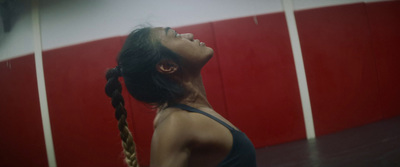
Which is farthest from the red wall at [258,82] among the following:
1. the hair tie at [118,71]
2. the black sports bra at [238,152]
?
the black sports bra at [238,152]

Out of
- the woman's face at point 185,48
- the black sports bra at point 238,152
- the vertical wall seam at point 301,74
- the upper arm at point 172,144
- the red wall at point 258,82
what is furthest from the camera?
the vertical wall seam at point 301,74

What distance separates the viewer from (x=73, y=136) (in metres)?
1.79

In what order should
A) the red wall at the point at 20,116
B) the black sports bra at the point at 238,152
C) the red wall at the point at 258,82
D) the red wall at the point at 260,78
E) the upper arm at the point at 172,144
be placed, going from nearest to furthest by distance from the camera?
the upper arm at the point at 172,144 < the black sports bra at the point at 238,152 < the red wall at the point at 20,116 < the red wall at the point at 258,82 < the red wall at the point at 260,78

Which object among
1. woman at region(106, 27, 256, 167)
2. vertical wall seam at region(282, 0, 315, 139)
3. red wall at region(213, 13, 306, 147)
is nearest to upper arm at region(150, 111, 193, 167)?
woman at region(106, 27, 256, 167)

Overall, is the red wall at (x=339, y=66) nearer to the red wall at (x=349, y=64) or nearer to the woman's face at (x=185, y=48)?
the red wall at (x=349, y=64)

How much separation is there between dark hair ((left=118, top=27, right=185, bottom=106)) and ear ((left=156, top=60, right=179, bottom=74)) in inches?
0.4

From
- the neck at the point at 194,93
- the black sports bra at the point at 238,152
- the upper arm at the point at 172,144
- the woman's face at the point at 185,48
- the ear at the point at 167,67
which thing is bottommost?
the black sports bra at the point at 238,152

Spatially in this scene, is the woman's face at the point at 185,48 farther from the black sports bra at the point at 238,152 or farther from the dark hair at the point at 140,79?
the black sports bra at the point at 238,152

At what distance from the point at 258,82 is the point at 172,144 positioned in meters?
1.82

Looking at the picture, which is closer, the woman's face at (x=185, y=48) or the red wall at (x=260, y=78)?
the woman's face at (x=185, y=48)

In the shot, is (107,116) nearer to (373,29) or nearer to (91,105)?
(91,105)

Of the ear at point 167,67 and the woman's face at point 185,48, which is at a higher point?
the woman's face at point 185,48

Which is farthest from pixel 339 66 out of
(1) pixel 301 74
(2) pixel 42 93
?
(2) pixel 42 93

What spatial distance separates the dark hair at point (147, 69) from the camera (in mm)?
707
